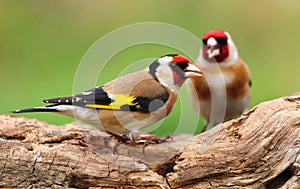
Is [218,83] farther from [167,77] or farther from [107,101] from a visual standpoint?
[107,101]

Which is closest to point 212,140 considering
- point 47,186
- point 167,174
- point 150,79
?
point 167,174

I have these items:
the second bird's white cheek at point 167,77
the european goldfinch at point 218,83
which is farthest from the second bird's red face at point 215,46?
the second bird's white cheek at point 167,77

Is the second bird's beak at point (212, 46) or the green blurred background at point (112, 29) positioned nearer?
the second bird's beak at point (212, 46)

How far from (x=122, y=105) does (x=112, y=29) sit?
5265mm

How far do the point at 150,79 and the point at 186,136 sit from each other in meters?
0.47

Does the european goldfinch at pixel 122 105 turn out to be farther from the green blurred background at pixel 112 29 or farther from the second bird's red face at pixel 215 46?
the green blurred background at pixel 112 29

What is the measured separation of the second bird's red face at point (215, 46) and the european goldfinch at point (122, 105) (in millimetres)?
1308

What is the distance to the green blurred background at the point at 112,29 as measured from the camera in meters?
7.66

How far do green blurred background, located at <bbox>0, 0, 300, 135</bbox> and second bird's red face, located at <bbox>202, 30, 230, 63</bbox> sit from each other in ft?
6.75

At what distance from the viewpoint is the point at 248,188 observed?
10.7 feet

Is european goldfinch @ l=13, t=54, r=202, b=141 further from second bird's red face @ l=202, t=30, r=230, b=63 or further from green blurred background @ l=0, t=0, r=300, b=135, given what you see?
green blurred background @ l=0, t=0, r=300, b=135

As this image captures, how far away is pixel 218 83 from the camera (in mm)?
5039

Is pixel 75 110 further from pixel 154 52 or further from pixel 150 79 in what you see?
pixel 154 52

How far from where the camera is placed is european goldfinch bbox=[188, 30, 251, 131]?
5.02 meters
